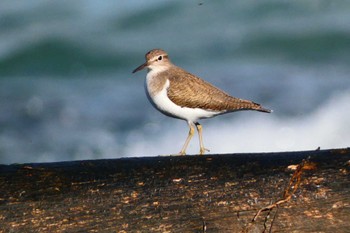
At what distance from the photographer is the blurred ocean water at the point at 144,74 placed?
44.0 ft

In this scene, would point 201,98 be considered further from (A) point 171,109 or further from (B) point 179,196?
(B) point 179,196

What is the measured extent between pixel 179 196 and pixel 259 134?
755 cm

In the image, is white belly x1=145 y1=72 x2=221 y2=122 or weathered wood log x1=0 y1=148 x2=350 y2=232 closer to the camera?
weathered wood log x1=0 y1=148 x2=350 y2=232

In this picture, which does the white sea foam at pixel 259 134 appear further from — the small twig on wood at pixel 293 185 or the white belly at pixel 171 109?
the small twig on wood at pixel 293 185

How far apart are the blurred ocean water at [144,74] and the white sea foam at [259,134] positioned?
2cm

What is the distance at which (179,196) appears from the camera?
5.85m

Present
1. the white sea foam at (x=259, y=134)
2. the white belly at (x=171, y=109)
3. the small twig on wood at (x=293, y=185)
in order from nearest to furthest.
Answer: the small twig on wood at (x=293, y=185) < the white belly at (x=171, y=109) < the white sea foam at (x=259, y=134)

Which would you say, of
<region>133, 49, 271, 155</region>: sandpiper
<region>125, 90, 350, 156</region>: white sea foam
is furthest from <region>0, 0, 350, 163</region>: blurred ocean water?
<region>133, 49, 271, 155</region>: sandpiper

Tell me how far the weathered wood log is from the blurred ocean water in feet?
21.0

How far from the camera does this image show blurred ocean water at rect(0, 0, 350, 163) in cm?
1341

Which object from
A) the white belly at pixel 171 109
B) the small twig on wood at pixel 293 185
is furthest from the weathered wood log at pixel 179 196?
the white belly at pixel 171 109

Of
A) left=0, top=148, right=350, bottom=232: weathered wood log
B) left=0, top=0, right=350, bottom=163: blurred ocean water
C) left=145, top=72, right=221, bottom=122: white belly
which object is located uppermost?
left=0, top=0, right=350, bottom=163: blurred ocean water

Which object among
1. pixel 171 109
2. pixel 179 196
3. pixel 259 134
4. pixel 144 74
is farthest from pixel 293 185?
pixel 144 74

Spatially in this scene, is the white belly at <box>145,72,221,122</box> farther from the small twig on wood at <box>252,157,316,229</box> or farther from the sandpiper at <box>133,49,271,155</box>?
the small twig on wood at <box>252,157,316,229</box>
